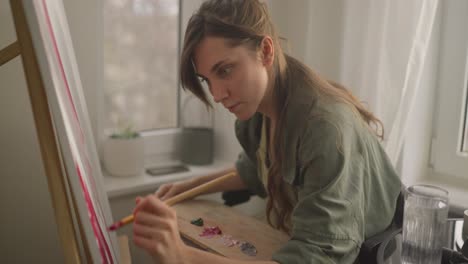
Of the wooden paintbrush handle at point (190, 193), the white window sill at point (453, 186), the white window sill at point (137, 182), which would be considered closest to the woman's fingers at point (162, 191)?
the wooden paintbrush handle at point (190, 193)

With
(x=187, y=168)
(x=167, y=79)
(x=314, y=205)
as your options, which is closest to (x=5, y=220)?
(x=187, y=168)

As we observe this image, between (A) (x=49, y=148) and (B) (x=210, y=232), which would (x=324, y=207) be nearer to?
(B) (x=210, y=232)

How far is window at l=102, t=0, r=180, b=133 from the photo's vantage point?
168cm

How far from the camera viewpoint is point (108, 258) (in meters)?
0.79

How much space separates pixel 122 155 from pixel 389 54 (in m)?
0.89

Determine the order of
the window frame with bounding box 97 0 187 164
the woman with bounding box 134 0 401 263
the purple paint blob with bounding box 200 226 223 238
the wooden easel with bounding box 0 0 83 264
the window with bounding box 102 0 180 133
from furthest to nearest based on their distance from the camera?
the window frame with bounding box 97 0 187 164
the window with bounding box 102 0 180 133
the purple paint blob with bounding box 200 226 223 238
the woman with bounding box 134 0 401 263
the wooden easel with bounding box 0 0 83 264

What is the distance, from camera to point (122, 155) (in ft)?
5.32

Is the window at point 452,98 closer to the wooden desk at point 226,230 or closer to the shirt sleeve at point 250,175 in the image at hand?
the shirt sleeve at point 250,175

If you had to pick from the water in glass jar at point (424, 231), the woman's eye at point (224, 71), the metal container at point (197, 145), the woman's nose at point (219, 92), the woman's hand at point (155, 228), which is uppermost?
the woman's eye at point (224, 71)

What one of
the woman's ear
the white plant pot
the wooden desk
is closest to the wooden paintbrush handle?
the wooden desk

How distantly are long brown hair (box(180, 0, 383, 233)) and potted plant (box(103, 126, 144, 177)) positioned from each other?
497mm

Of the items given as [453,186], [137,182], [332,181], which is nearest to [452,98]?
[453,186]

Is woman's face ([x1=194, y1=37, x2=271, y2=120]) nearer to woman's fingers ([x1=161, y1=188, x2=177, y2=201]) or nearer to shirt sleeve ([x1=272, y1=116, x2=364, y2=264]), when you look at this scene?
shirt sleeve ([x1=272, y1=116, x2=364, y2=264])

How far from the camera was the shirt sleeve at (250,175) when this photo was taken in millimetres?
1437
